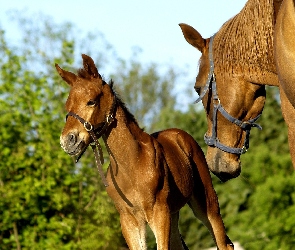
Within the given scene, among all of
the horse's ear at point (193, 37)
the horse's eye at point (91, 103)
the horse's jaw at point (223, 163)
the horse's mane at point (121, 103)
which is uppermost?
the horse's mane at point (121, 103)

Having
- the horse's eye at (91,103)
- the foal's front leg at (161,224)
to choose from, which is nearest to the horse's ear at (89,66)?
the horse's eye at (91,103)

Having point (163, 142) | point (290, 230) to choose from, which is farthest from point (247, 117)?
point (290, 230)

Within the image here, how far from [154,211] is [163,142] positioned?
2.98ft

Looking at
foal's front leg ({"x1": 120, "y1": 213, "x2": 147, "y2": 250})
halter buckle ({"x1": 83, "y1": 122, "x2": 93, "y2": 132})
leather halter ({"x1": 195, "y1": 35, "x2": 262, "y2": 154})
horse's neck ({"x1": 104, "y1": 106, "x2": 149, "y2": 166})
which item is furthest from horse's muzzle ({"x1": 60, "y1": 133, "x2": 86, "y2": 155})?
leather halter ({"x1": 195, "y1": 35, "x2": 262, "y2": 154})

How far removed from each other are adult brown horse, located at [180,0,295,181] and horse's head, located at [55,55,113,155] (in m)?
1.70

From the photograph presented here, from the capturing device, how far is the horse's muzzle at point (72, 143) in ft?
21.0

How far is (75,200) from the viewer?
35.6ft

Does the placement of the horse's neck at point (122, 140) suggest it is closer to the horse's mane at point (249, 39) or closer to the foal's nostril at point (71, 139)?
the foal's nostril at point (71, 139)

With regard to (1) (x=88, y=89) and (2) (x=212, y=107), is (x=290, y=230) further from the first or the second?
(2) (x=212, y=107)

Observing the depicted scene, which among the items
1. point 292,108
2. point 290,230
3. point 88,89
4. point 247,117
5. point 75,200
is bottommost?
point 292,108

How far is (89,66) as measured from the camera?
680cm

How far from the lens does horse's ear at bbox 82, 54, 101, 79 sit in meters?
6.77

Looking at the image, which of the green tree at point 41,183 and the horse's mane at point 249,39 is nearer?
the horse's mane at point 249,39

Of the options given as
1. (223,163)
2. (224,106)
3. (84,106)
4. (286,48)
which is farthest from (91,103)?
(286,48)
